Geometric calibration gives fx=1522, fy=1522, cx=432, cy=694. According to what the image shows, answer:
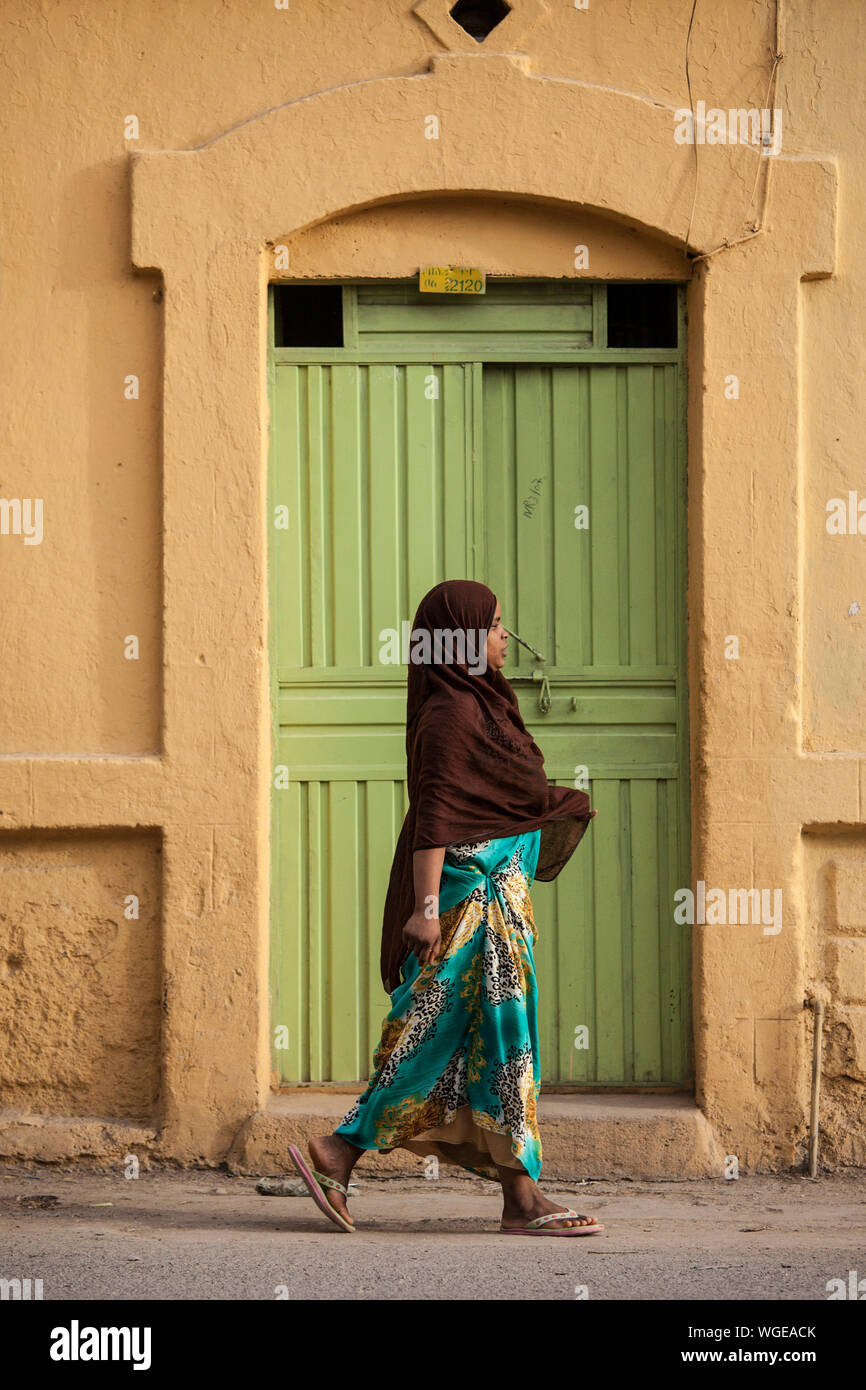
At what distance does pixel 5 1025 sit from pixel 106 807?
84 cm

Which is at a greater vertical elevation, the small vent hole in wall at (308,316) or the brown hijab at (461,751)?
the small vent hole in wall at (308,316)

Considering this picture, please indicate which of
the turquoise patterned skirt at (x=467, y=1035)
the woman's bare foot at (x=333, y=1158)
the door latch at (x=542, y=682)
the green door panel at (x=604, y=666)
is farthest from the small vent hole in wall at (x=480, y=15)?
the woman's bare foot at (x=333, y=1158)

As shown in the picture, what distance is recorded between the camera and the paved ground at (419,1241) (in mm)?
3812

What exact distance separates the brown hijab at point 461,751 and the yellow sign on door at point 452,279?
1.53 metres

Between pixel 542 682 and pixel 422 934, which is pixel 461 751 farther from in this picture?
pixel 542 682

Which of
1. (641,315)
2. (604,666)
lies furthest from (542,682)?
(641,315)

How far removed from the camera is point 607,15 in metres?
5.30

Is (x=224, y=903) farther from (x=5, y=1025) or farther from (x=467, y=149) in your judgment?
(x=467, y=149)

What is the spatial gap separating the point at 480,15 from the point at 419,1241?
13.4ft

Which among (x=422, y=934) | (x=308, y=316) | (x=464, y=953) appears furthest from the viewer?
(x=308, y=316)

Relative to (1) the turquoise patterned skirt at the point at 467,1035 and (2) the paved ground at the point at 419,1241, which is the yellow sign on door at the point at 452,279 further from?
(2) the paved ground at the point at 419,1241

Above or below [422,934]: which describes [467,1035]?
below

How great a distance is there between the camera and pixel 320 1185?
4301mm

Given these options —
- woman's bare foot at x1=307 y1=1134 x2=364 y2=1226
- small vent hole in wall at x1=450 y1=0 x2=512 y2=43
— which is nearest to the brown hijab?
woman's bare foot at x1=307 y1=1134 x2=364 y2=1226
